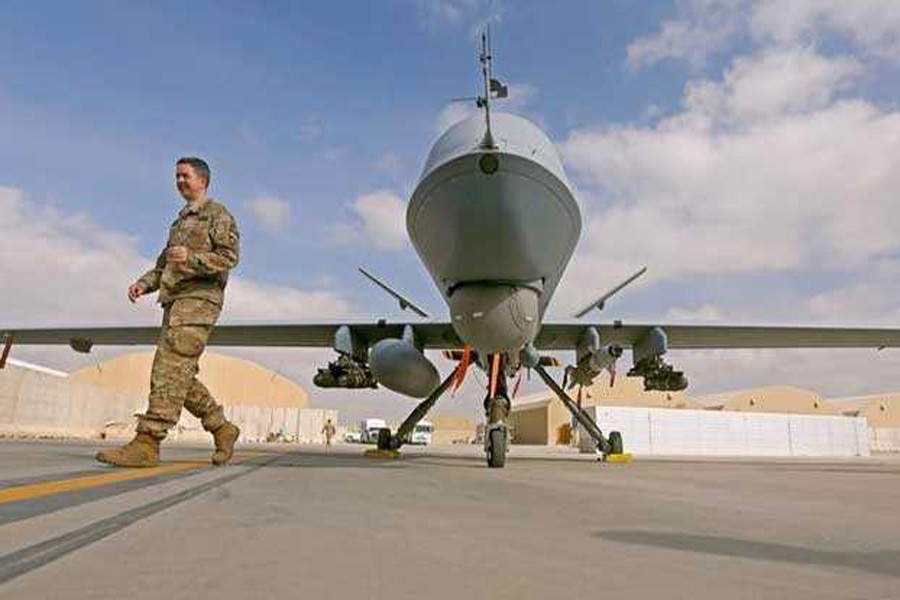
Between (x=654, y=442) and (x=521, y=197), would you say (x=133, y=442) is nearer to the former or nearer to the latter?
(x=521, y=197)

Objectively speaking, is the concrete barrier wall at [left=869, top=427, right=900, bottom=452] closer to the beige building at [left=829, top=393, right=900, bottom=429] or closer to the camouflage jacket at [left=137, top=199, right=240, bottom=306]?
the beige building at [left=829, top=393, right=900, bottom=429]

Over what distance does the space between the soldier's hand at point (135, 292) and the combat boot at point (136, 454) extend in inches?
47.3

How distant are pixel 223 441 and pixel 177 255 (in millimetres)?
2147

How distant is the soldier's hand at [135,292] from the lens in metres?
5.45

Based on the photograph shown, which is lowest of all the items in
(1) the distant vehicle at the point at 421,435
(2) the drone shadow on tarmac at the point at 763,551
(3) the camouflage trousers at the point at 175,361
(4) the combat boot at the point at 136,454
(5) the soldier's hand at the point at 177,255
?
(1) the distant vehicle at the point at 421,435

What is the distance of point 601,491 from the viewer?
494 cm

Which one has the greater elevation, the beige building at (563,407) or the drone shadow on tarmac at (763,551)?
the beige building at (563,407)

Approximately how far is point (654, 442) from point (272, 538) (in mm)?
37060

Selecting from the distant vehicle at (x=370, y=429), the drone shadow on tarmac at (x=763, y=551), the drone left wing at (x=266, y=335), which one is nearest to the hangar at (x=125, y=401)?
the distant vehicle at (x=370, y=429)

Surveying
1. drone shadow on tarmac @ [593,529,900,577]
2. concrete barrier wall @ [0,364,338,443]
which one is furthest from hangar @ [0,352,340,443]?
drone shadow on tarmac @ [593,529,900,577]

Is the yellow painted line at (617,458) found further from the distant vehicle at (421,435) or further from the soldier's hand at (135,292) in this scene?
the distant vehicle at (421,435)

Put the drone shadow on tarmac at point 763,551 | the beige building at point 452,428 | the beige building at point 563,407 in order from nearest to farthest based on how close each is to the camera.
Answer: the drone shadow on tarmac at point 763,551, the beige building at point 563,407, the beige building at point 452,428

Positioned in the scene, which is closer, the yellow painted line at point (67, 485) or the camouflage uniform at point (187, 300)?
the yellow painted line at point (67, 485)

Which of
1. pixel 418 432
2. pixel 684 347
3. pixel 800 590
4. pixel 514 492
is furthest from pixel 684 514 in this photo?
pixel 418 432
